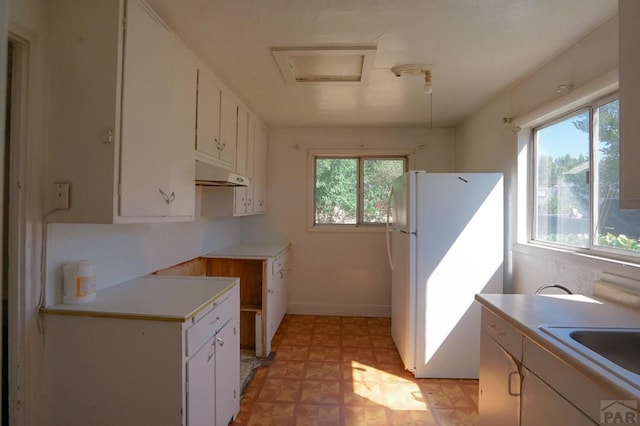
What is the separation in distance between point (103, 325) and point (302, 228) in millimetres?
2693

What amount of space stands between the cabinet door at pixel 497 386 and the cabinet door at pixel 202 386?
1.36 m

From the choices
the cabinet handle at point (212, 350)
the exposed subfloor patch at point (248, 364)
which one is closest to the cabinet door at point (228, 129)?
the cabinet handle at point (212, 350)

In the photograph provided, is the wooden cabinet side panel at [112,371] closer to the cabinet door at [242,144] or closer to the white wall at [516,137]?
the cabinet door at [242,144]

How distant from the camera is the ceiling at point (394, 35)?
1.55 meters

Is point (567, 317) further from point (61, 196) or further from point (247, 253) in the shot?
point (247, 253)

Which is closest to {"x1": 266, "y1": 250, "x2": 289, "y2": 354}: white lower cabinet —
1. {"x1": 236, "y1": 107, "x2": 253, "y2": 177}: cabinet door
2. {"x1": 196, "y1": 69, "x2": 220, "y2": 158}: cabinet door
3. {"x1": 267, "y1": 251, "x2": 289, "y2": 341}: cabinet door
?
{"x1": 267, "y1": 251, "x2": 289, "y2": 341}: cabinet door

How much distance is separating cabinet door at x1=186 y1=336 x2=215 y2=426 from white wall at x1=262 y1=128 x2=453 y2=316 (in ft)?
7.70

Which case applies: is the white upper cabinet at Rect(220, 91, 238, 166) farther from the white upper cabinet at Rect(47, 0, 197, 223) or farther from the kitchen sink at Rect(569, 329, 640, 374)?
the kitchen sink at Rect(569, 329, 640, 374)

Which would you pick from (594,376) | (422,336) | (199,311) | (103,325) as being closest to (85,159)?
(103,325)

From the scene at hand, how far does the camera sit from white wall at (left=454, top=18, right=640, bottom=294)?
5.44 ft

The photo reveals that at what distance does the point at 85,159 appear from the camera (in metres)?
1.33

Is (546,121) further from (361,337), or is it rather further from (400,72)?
(361,337)

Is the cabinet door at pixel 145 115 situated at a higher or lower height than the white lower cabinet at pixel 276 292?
higher

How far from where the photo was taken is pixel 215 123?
2.36 m
